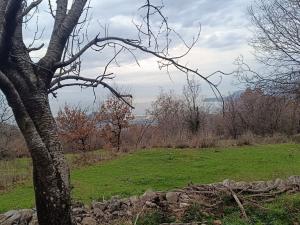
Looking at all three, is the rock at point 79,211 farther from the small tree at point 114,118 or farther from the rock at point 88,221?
the small tree at point 114,118

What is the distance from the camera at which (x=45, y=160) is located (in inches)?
187

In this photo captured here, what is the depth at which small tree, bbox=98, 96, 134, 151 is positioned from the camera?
33.8 m

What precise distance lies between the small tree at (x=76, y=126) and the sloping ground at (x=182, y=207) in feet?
88.1

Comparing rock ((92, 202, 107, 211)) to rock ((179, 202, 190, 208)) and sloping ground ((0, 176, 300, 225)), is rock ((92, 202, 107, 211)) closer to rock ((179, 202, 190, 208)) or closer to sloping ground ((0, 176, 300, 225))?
sloping ground ((0, 176, 300, 225))

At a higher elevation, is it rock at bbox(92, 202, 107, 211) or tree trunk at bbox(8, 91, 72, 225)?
tree trunk at bbox(8, 91, 72, 225)

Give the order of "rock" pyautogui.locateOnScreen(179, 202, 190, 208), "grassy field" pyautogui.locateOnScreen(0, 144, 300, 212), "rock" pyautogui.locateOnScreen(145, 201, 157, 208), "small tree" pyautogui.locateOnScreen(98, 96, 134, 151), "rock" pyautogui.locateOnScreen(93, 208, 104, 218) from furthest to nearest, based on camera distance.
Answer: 1. "small tree" pyautogui.locateOnScreen(98, 96, 134, 151)
2. "grassy field" pyautogui.locateOnScreen(0, 144, 300, 212)
3. "rock" pyautogui.locateOnScreen(93, 208, 104, 218)
4. "rock" pyautogui.locateOnScreen(145, 201, 157, 208)
5. "rock" pyautogui.locateOnScreen(179, 202, 190, 208)

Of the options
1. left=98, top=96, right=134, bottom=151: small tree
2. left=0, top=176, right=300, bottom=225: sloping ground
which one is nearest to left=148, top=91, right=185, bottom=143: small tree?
left=98, top=96, right=134, bottom=151: small tree

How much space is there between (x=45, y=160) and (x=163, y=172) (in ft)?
38.8

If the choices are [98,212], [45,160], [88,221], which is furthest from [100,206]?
[45,160]

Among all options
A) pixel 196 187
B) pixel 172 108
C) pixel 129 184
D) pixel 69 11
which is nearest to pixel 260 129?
pixel 172 108

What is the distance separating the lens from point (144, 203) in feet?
24.6

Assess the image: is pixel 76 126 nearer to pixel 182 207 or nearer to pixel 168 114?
pixel 168 114

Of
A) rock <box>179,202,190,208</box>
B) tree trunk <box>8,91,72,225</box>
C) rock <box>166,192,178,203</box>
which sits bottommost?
rock <box>179,202,190,208</box>

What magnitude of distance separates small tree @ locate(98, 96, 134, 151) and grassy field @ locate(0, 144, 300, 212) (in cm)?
1115
